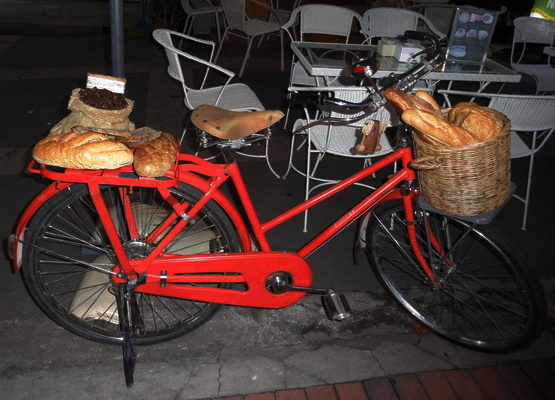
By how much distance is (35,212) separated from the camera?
2238 millimetres

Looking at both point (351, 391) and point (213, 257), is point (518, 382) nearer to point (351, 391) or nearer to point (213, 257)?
point (351, 391)

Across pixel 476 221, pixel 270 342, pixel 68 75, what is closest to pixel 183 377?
pixel 270 342

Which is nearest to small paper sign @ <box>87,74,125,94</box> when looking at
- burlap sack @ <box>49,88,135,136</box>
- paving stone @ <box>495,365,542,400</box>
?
burlap sack @ <box>49,88,135,136</box>

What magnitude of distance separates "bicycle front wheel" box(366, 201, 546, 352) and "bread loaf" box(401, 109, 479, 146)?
22.7 inches

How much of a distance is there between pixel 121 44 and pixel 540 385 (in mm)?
3223

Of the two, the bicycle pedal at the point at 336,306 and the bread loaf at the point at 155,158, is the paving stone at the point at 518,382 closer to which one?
the bicycle pedal at the point at 336,306

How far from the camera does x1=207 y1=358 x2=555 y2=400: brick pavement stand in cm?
249

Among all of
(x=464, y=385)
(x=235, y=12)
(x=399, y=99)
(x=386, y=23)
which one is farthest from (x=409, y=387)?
(x=235, y=12)

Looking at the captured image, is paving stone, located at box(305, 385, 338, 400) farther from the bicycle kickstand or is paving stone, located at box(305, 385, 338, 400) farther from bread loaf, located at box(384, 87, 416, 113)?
bread loaf, located at box(384, 87, 416, 113)

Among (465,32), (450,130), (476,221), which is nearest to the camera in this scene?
(450,130)

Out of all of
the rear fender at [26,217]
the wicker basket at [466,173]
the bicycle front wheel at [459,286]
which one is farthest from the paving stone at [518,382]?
the rear fender at [26,217]

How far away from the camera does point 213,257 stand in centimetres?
243

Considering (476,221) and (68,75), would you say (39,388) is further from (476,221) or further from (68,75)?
(68,75)

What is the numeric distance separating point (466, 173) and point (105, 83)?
1881 mm
